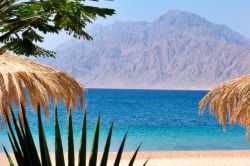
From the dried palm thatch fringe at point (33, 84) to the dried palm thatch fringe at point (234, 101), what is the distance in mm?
2309

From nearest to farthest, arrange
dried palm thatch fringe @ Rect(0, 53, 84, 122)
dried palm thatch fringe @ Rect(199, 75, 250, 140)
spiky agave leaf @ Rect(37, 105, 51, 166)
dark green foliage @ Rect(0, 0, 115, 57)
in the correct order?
1. spiky agave leaf @ Rect(37, 105, 51, 166)
2. dark green foliage @ Rect(0, 0, 115, 57)
3. dried palm thatch fringe @ Rect(0, 53, 84, 122)
4. dried palm thatch fringe @ Rect(199, 75, 250, 140)

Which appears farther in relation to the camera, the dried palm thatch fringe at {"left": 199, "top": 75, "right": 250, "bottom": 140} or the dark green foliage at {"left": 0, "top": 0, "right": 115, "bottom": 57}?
the dried palm thatch fringe at {"left": 199, "top": 75, "right": 250, "bottom": 140}

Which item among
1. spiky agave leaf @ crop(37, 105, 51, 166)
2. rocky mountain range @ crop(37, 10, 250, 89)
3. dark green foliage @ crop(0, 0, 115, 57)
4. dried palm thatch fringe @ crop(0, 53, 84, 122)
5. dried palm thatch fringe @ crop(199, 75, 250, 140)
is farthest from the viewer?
rocky mountain range @ crop(37, 10, 250, 89)

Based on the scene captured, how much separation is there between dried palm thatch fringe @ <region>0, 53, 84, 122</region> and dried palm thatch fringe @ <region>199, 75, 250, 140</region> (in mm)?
2309

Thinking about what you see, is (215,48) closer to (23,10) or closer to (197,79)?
(197,79)

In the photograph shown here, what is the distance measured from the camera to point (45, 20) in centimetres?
442

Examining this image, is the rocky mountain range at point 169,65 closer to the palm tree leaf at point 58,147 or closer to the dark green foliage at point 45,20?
the dark green foliage at point 45,20

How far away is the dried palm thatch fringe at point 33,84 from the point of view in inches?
202

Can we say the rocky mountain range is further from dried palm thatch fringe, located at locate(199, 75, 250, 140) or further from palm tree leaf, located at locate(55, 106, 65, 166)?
palm tree leaf, located at locate(55, 106, 65, 166)

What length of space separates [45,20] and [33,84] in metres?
1.31

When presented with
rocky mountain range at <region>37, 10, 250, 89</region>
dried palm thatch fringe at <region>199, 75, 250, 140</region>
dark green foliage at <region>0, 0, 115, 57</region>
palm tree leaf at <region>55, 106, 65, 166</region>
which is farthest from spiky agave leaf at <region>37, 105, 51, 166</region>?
rocky mountain range at <region>37, 10, 250, 89</region>

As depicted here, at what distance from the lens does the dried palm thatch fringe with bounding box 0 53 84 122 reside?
5141mm

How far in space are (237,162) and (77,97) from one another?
310 inches

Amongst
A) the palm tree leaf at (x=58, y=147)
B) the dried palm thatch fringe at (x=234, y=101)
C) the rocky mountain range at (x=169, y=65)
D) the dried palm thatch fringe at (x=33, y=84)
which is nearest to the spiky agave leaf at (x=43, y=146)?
the palm tree leaf at (x=58, y=147)
